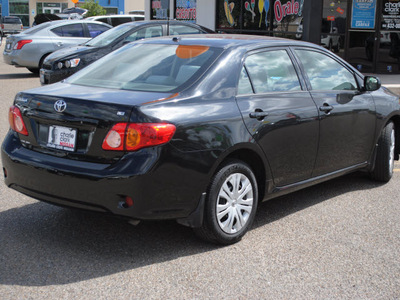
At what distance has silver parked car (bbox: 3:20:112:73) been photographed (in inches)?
647

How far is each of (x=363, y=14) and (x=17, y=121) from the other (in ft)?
48.5

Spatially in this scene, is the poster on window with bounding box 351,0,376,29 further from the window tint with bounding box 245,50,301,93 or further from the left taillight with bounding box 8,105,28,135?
the left taillight with bounding box 8,105,28,135

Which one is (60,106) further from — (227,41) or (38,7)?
(38,7)

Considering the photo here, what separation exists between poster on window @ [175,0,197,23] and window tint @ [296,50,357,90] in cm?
1840

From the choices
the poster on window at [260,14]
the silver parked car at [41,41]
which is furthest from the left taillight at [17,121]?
the poster on window at [260,14]

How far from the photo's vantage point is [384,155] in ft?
21.0

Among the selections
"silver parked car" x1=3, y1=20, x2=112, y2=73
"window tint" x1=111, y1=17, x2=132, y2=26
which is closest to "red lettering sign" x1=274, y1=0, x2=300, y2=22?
"window tint" x1=111, y1=17, x2=132, y2=26

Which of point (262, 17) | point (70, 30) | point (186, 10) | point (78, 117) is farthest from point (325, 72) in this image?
point (186, 10)

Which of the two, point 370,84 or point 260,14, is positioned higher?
point 260,14

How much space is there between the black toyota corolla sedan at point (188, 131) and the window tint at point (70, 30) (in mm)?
12194

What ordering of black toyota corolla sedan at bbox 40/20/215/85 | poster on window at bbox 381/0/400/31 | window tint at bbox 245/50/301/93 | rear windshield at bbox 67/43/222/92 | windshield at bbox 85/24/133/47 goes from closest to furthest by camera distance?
rear windshield at bbox 67/43/222/92, window tint at bbox 245/50/301/93, black toyota corolla sedan at bbox 40/20/215/85, windshield at bbox 85/24/133/47, poster on window at bbox 381/0/400/31

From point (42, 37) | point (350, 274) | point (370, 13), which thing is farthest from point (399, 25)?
point (350, 274)

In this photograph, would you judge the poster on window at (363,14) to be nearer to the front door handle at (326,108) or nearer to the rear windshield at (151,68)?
the front door handle at (326,108)

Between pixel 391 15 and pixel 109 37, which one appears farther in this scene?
pixel 391 15
